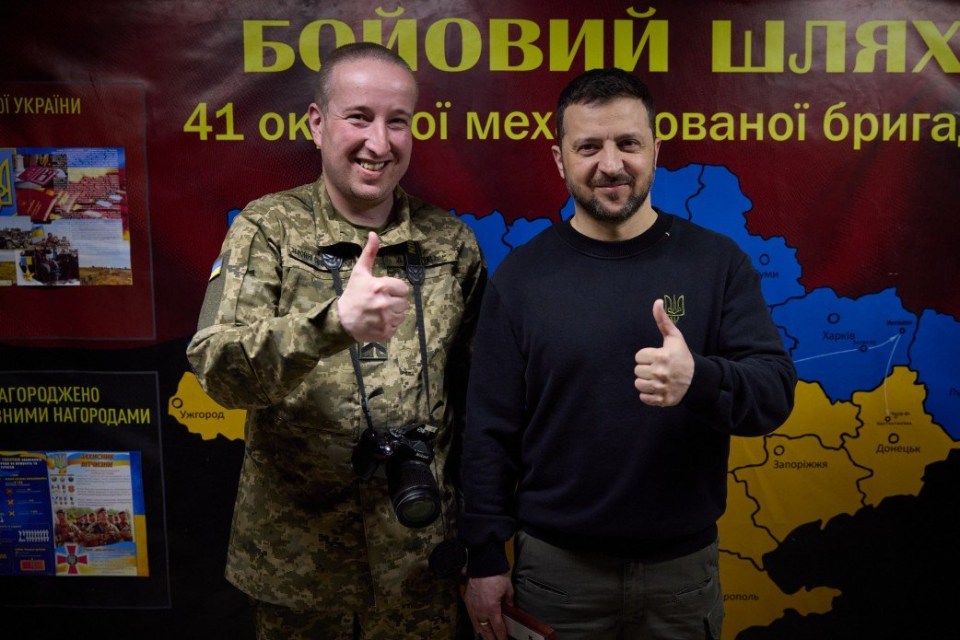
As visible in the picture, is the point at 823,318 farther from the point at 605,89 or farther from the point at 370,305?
the point at 370,305

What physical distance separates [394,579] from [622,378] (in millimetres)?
721

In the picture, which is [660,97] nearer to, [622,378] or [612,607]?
[622,378]

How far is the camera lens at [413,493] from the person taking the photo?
1613mm

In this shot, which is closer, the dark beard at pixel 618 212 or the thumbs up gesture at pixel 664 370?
the thumbs up gesture at pixel 664 370

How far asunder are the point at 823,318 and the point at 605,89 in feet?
3.51

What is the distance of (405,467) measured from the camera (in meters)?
1.67

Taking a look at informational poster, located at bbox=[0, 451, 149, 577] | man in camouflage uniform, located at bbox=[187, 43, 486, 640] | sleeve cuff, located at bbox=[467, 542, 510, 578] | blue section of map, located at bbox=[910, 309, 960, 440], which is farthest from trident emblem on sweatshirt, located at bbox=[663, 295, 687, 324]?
informational poster, located at bbox=[0, 451, 149, 577]

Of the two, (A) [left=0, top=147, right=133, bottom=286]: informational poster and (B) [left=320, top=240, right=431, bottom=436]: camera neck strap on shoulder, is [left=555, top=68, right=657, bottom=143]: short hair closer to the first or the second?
(B) [left=320, top=240, right=431, bottom=436]: camera neck strap on shoulder

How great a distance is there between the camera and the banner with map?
7.38 ft

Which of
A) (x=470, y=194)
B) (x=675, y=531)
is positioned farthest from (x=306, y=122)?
(x=675, y=531)

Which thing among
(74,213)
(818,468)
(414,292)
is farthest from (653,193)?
(74,213)

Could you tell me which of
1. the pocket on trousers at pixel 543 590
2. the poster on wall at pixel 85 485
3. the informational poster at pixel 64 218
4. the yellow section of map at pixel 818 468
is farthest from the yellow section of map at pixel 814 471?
the informational poster at pixel 64 218

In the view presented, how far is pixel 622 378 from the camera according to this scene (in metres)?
1.65

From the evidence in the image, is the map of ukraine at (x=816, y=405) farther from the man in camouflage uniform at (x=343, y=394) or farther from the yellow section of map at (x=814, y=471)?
the man in camouflage uniform at (x=343, y=394)
